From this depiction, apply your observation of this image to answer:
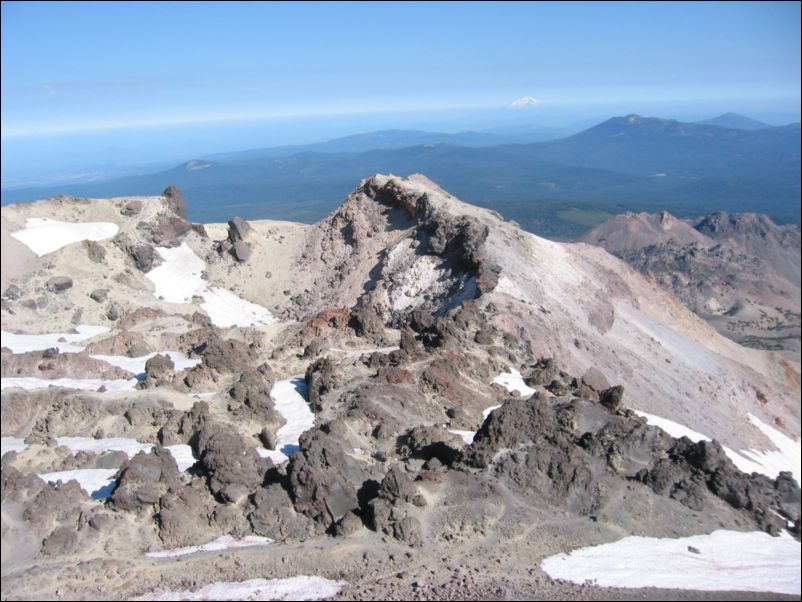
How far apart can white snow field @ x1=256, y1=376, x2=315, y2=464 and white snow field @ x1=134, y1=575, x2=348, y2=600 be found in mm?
4559

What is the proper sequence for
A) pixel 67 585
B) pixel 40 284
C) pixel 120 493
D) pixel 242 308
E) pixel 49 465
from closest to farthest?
1. pixel 67 585
2. pixel 120 493
3. pixel 49 465
4. pixel 40 284
5. pixel 242 308

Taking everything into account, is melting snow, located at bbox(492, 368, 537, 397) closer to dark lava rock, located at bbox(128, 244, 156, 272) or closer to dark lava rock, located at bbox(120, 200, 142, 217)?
dark lava rock, located at bbox(128, 244, 156, 272)

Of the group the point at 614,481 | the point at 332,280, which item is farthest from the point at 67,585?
the point at 332,280

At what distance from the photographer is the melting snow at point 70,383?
1709 centimetres

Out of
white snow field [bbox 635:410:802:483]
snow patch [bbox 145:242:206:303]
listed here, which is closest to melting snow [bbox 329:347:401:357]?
white snow field [bbox 635:410:802:483]

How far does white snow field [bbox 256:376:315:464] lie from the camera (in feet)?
52.7

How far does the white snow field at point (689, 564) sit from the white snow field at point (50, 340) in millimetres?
18254

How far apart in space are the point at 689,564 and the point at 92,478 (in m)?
Answer: 13.6

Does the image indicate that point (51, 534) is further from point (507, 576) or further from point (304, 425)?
point (507, 576)

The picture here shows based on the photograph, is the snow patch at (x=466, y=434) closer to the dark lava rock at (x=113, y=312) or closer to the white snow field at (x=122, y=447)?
the white snow field at (x=122, y=447)

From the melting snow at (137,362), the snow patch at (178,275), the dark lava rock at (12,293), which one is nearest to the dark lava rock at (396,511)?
the melting snow at (137,362)

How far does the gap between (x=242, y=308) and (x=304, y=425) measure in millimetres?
19167

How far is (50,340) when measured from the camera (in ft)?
75.4

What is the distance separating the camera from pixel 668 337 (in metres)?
37.4
